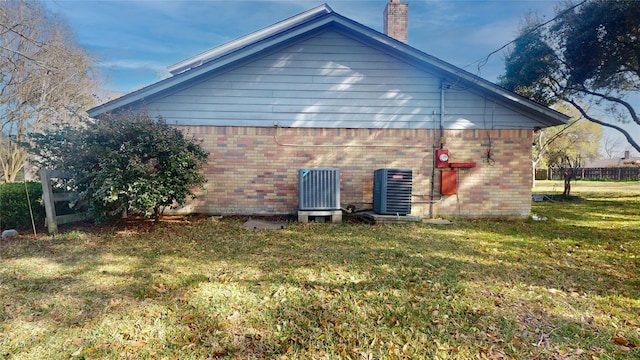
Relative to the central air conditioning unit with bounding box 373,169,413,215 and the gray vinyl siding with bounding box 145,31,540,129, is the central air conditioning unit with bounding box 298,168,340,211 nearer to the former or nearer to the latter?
the central air conditioning unit with bounding box 373,169,413,215

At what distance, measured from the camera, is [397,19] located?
33.1 ft

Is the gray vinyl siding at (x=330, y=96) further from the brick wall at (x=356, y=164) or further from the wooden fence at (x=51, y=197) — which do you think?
the wooden fence at (x=51, y=197)

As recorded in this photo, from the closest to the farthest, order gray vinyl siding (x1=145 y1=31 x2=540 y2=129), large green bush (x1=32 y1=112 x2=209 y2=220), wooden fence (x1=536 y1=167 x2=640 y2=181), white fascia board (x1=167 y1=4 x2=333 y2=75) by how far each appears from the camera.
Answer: large green bush (x1=32 y1=112 x2=209 y2=220)
gray vinyl siding (x1=145 y1=31 x2=540 y2=129)
white fascia board (x1=167 y1=4 x2=333 y2=75)
wooden fence (x1=536 y1=167 x2=640 y2=181)

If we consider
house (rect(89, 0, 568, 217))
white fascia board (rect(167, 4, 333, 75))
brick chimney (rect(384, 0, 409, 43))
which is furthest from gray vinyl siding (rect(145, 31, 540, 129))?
white fascia board (rect(167, 4, 333, 75))

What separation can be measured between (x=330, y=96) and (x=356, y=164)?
1945mm

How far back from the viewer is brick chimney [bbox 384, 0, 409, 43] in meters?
10.0

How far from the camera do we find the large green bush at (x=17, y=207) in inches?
231

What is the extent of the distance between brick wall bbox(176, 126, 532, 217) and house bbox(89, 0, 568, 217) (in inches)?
Answer: 1.1

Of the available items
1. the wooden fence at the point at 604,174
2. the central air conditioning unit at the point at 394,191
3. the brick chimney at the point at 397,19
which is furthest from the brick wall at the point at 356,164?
the wooden fence at the point at 604,174

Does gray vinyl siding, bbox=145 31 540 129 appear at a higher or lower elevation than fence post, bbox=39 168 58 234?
higher

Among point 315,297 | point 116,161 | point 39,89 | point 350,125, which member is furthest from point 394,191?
point 39,89

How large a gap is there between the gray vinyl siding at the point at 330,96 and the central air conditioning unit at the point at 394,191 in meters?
1.48

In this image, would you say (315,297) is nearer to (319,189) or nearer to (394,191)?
(319,189)

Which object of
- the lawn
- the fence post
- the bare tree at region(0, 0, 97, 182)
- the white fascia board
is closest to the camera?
the lawn
